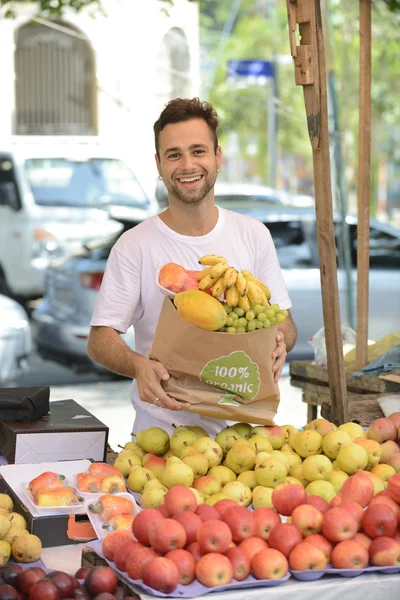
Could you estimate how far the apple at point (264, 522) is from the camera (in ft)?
6.68

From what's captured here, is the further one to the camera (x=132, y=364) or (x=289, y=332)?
(x=289, y=332)

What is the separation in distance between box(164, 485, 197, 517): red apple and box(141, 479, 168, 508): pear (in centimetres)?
19

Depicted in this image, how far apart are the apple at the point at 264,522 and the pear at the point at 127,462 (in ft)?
1.77

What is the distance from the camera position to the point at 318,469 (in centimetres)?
237

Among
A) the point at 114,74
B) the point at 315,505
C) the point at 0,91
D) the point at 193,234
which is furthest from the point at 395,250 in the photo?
the point at 315,505

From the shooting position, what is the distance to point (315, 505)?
6.94 feet

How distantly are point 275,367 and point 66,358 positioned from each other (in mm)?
4054

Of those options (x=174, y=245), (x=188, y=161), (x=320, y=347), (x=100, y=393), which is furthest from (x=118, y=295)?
(x=100, y=393)

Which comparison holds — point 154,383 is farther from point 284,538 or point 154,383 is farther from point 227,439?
point 284,538

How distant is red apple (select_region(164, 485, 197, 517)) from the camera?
2.07m

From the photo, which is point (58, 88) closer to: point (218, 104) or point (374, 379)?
point (218, 104)

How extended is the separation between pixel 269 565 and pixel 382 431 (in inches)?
34.8

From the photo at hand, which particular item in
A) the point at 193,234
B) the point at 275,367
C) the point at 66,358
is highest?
the point at 193,234

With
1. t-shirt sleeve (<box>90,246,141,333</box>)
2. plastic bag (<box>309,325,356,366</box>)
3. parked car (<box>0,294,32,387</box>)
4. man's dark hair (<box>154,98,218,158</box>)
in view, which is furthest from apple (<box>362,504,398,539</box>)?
parked car (<box>0,294,32,387</box>)
